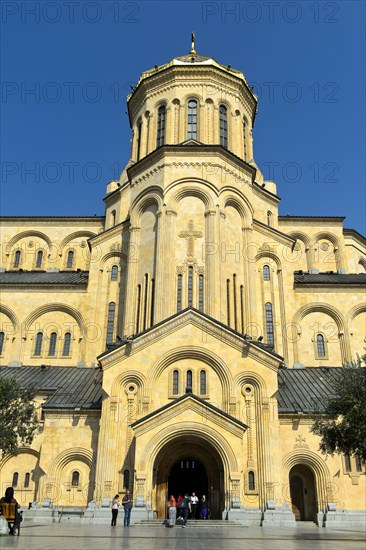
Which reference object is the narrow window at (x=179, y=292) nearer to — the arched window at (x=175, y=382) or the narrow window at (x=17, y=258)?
the arched window at (x=175, y=382)

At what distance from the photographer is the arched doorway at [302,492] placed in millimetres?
25766

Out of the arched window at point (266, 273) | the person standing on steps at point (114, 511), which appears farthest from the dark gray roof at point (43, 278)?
the person standing on steps at point (114, 511)

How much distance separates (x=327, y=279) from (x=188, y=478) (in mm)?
19443

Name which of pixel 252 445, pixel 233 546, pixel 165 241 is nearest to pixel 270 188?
pixel 165 241

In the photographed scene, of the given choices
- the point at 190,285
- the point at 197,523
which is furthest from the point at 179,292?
the point at 197,523

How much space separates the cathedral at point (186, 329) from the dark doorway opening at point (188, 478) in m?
0.07

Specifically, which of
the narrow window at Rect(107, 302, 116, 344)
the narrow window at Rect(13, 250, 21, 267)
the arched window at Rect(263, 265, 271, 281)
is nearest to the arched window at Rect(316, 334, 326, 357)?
the arched window at Rect(263, 265, 271, 281)

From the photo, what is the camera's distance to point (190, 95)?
3756 centimetres

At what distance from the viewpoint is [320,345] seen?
117 ft

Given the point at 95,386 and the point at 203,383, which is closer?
the point at 203,383

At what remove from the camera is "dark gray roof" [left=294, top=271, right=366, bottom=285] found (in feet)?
121

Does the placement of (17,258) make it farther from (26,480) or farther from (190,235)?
(26,480)

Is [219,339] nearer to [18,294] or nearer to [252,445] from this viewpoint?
[252,445]

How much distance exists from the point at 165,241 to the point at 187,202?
132 inches
